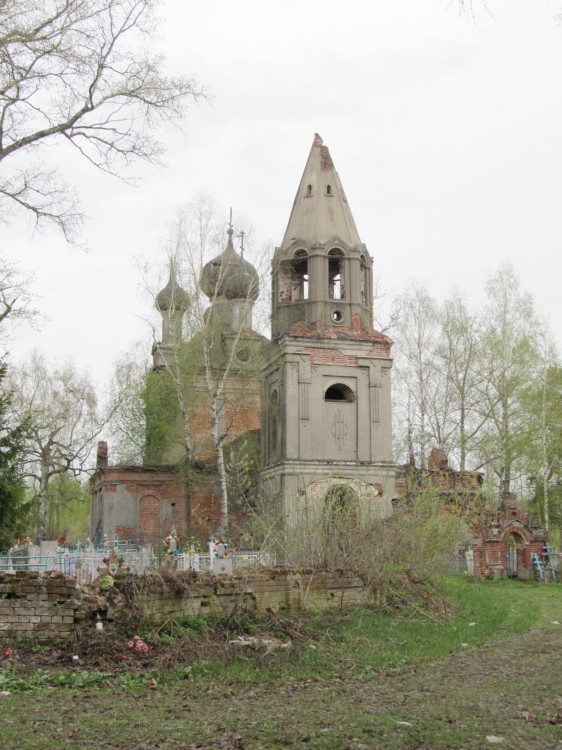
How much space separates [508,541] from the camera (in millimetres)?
27734

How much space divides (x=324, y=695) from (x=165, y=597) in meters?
3.09

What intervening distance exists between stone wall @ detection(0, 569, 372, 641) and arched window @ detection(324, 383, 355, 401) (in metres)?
16.8

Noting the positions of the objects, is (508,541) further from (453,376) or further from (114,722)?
(114,722)

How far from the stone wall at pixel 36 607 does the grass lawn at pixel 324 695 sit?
84 centimetres

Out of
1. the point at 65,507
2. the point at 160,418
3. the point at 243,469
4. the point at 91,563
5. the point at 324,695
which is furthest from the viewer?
the point at 65,507

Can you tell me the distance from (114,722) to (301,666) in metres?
3.58

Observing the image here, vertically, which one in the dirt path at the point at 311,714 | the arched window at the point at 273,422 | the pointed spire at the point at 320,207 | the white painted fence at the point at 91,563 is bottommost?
the dirt path at the point at 311,714

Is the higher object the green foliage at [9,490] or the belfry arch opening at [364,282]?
the belfry arch opening at [364,282]

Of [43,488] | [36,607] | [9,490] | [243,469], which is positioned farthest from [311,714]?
[43,488]

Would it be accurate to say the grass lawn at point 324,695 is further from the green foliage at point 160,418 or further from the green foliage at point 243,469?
the green foliage at point 160,418

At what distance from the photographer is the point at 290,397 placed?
29.8 metres

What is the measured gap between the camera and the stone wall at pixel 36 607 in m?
10.3

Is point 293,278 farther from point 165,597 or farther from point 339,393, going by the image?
point 165,597

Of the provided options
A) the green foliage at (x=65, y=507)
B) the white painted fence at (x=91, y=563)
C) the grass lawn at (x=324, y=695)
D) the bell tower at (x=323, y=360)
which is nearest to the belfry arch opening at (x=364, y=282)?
the bell tower at (x=323, y=360)
